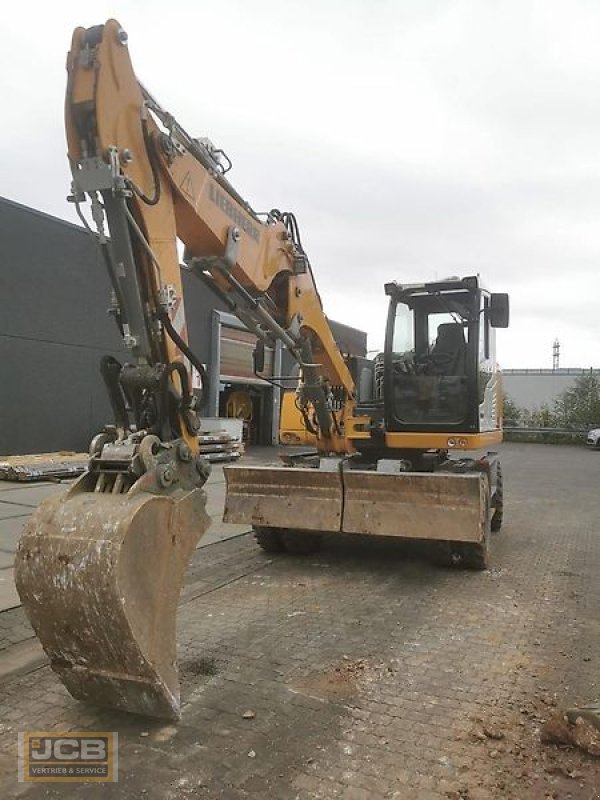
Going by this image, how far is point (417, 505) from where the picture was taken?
20.7 ft

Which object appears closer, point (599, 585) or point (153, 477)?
point (153, 477)

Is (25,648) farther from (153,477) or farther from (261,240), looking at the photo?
(261,240)

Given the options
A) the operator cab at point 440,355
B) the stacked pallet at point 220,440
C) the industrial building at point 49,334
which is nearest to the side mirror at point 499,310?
the operator cab at point 440,355

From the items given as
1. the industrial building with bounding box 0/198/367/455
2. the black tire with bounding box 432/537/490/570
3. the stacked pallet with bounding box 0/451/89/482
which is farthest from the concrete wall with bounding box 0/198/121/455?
the black tire with bounding box 432/537/490/570

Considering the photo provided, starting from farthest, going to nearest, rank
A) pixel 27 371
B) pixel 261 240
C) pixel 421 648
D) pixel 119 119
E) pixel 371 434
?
pixel 27 371
pixel 371 434
pixel 261 240
pixel 421 648
pixel 119 119

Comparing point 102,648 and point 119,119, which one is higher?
point 119,119

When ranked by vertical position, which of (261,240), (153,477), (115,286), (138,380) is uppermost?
(261,240)

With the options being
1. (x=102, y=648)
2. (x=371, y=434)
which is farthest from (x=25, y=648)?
(x=371, y=434)

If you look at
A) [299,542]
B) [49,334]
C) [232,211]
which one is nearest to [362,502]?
[299,542]

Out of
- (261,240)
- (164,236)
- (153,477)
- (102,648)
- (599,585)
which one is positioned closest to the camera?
(102,648)

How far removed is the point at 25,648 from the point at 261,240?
3.60 metres

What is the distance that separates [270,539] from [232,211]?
148 inches

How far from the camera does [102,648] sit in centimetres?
321

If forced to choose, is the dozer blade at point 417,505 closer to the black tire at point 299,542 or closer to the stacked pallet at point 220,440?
the black tire at point 299,542
